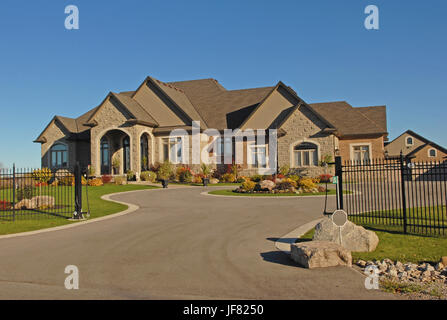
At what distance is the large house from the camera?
106 ft

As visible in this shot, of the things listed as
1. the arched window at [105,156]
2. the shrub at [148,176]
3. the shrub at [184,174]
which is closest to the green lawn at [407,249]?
the shrub at [184,174]

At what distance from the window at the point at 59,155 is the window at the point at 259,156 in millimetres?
19278

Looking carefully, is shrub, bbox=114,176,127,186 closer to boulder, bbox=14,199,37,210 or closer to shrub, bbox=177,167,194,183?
shrub, bbox=177,167,194,183

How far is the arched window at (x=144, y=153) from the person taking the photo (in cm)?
3359

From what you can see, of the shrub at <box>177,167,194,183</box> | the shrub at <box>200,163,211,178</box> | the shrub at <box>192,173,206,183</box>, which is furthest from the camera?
the shrub at <box>200,163,211,178</box>

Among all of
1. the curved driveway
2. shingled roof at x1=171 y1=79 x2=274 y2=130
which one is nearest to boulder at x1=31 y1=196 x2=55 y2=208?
the curved driveway

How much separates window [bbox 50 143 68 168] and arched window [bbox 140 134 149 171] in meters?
8.57

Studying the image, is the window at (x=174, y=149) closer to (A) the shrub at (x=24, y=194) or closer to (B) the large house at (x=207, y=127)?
(B) the large house at (x=207, y=127)

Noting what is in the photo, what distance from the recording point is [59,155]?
37.7m

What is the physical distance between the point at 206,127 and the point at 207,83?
9.35m

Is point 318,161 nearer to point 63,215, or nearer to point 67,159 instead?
point 63,215

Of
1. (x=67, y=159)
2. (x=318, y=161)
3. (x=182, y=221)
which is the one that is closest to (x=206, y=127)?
(x=318, y=161)
